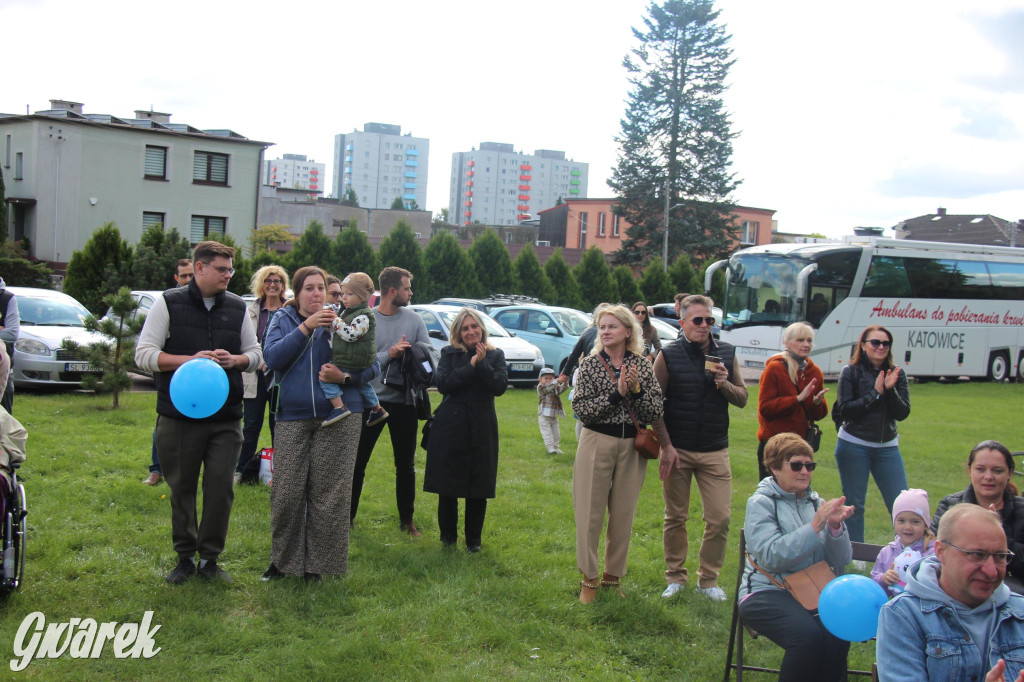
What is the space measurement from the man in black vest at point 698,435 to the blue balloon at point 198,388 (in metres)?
2.88

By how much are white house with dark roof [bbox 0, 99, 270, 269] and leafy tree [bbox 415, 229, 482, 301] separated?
1376 cm

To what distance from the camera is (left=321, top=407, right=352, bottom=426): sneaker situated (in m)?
5.36

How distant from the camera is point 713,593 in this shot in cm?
575

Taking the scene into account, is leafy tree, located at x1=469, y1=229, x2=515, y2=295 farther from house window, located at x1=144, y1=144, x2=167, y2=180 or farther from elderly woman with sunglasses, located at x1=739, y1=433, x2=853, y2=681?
elderly woman with sunglasses, located at x1=739, y1=433, x2=853, y2=681

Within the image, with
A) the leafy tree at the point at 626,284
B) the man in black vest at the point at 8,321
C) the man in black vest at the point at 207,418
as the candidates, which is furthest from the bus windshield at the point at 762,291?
the man in black vest at the point at 207,418

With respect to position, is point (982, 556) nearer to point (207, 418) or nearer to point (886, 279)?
point (207, 418)

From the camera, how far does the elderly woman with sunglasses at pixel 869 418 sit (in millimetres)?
6379

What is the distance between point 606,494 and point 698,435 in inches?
31.4

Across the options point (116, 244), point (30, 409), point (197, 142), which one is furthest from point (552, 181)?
point (30, 409)

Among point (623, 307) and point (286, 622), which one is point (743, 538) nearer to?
point (623, 307)

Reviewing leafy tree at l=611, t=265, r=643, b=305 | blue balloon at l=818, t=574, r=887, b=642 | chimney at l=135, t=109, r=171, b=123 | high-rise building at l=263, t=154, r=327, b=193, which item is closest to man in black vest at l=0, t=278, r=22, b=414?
blue balloon at l=818, t=574, r=887, b=642

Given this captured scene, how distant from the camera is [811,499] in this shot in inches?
176

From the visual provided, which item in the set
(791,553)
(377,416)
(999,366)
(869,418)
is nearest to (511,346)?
(377,416)

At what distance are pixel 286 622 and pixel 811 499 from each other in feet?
9.96
